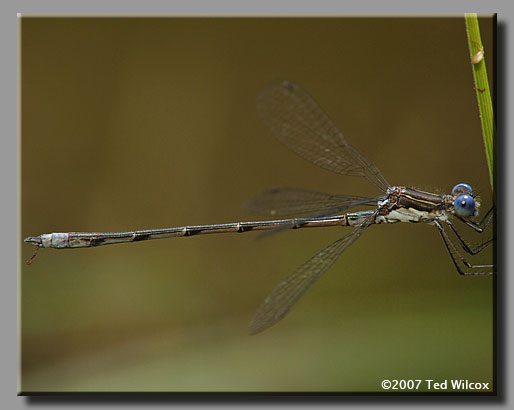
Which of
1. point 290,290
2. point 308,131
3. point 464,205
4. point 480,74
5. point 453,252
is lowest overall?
point 290,290

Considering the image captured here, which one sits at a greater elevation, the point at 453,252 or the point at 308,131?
the point at 308,131

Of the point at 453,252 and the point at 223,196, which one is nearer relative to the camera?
the point at 453,252

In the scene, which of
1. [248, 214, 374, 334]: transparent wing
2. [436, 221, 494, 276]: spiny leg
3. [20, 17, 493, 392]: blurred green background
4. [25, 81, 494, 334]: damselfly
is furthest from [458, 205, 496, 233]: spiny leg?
[248, 214, 374, 334]: transparent wing

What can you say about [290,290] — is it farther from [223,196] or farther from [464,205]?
[223,196]

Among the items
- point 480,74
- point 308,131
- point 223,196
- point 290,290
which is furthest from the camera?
point 223,196

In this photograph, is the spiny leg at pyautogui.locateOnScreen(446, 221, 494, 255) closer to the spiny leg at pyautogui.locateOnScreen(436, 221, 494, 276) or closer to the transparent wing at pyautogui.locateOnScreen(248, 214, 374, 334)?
the spiny leg at pyautogui.locateOnScreen(436, 221, 494, 276)

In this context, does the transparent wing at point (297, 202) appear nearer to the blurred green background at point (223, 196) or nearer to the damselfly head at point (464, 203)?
the blurred green background at point (223, 196)

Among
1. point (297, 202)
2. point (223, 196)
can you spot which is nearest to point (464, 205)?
point (297, 202)

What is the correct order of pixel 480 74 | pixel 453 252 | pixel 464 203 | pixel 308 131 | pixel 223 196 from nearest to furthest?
pixel 480 74 → pixel 464 203 → pixel 453 252 → pixel 308 131 → pixel 223 196
